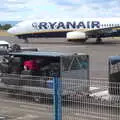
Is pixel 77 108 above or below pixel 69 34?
below

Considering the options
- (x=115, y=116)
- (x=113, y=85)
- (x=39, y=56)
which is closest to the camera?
(x=115, y=116)

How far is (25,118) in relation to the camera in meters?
10.9

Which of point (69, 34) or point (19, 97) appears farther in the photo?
point (69, 34)

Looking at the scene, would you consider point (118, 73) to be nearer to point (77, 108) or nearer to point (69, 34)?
point (77, 108)

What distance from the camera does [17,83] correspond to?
38.8ft

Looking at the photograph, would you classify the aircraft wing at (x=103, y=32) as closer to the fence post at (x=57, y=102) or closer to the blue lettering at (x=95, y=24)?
the blue lettering at (x=95, y=24)

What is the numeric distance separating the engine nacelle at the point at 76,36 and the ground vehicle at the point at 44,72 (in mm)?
37379

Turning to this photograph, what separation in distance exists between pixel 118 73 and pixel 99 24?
41848 mm

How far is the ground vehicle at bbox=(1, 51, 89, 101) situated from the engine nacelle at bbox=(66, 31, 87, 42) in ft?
123

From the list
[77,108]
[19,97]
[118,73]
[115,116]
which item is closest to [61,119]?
[77,108]

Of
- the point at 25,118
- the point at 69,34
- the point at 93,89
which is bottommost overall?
the point at 25,118

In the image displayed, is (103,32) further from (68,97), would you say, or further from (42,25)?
(68,97)

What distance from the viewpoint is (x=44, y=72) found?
1387 centimetres

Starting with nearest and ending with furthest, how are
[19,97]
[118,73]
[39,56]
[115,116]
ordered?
[115,116] < [19,97] < [118,73] < [39,56]
